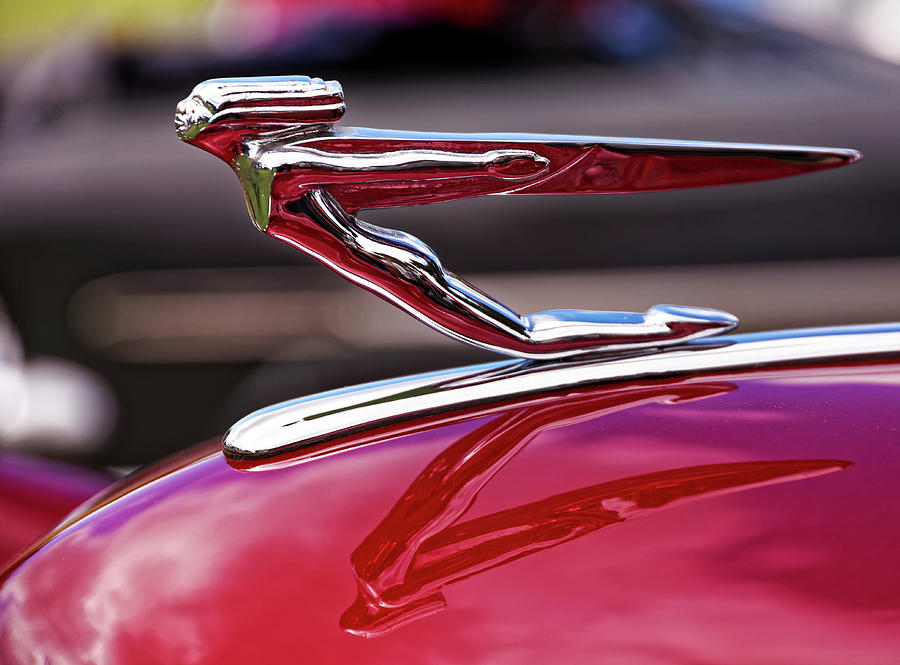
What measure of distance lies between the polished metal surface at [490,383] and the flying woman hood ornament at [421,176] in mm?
15

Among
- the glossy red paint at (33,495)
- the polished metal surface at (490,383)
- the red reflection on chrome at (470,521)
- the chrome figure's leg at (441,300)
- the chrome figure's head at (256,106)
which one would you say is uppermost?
the chrome figure's head at (256,106)

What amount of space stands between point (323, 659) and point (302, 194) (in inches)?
10.5

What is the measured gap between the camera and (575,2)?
2553 millimetres

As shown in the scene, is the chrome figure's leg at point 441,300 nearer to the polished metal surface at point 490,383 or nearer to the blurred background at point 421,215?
the polished metal surface at point 490,383

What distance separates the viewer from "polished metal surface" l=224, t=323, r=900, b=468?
60cm

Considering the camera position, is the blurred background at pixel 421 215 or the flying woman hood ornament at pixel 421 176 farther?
the blurred background at pixel 421 215

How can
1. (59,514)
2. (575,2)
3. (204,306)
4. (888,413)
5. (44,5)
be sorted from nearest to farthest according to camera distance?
Result: (888,413) → (59,514) → (204,306) → (575,2) → (44,5)

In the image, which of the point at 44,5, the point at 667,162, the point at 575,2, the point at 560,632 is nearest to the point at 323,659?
the point at 560,632

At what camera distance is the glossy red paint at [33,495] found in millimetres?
826

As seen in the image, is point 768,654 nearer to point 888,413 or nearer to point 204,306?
point 888,413

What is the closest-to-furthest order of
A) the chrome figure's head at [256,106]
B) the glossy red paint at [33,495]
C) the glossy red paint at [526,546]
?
the glossy red paint at [526,546], the chrome figure's head at [256,106], the glossy red paint at [33,495]

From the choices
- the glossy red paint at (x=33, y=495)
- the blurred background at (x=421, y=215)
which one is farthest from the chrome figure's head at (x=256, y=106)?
the blurred background at (x=421, y=215)

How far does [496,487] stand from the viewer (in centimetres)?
53

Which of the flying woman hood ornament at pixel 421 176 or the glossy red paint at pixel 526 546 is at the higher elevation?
the flying woman hood ornament at pixel 421 176
